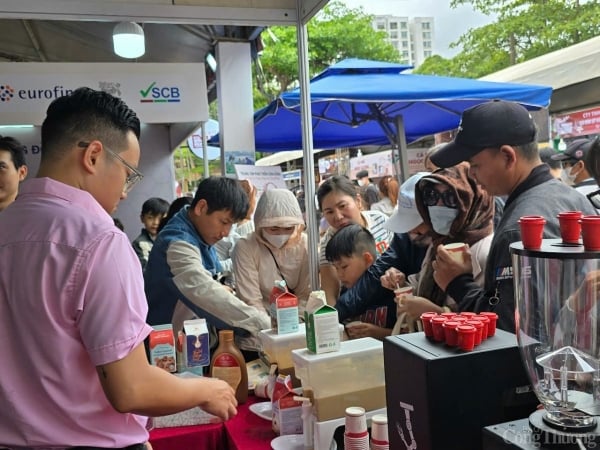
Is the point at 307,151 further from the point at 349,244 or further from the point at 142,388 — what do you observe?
the point at 142,388

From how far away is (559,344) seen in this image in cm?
85

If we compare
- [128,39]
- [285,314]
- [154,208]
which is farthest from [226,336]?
[154,208]

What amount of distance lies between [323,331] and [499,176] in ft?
2.51

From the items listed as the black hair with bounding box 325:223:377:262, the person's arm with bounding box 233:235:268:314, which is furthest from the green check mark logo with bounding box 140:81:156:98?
the black hair with bounding box 325:223:377:262

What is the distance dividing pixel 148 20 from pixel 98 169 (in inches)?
51.7

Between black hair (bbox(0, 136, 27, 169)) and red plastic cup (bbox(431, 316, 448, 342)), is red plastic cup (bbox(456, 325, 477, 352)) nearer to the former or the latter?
red plastic cup (bbox(431, 316, 448, 342))

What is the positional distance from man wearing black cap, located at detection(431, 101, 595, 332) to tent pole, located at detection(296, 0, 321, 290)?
735mm

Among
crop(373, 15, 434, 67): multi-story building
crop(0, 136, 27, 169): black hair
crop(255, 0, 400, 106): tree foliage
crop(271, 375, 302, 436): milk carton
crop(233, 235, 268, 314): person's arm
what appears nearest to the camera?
crop(271, 375, 302, 436): milk carton

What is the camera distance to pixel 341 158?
1559 centimetres

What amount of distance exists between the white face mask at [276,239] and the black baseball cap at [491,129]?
97cm

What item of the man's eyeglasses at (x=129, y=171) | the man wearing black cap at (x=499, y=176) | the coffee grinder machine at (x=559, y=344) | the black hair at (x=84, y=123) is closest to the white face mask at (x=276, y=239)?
the man wearing black cap at (x=499, y=176)

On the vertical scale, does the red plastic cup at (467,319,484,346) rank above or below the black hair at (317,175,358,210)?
below

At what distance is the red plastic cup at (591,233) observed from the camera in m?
0.76

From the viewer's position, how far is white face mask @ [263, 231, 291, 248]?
7.93 ft
